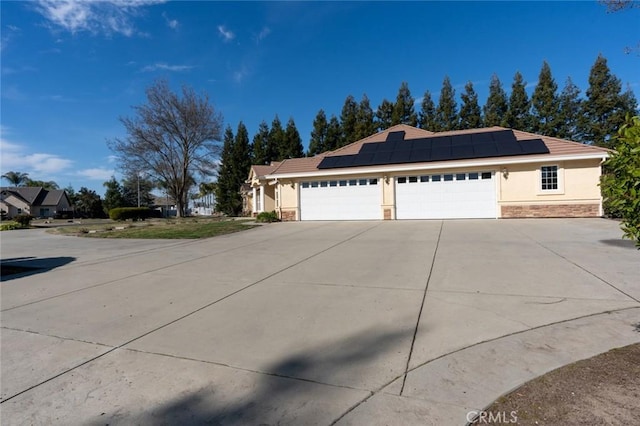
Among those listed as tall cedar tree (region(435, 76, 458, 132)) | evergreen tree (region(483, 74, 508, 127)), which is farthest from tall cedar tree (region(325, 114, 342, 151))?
evergreen tree (region(483, 74, 508, 127))

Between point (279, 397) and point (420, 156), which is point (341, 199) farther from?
point (279, 397)

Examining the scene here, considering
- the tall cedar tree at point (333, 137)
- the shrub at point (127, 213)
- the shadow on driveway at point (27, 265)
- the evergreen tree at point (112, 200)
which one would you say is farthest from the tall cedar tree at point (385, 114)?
the evergreen tree at point (112, 200)

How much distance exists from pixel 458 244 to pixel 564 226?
20.5ft

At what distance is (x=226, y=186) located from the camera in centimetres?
4188

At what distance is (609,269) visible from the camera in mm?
6051

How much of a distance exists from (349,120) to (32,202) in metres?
57.5

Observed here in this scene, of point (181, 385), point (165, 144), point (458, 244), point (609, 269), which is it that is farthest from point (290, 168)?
point (165, 144)

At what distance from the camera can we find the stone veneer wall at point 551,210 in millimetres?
15250

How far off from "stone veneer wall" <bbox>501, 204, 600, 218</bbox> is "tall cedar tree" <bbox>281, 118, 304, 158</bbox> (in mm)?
27270

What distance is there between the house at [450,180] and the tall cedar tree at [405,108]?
15325 millimetres

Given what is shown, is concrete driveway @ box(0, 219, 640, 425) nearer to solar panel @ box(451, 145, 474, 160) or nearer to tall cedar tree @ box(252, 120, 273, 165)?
solar panel @ box(451, 145, 474, 160)

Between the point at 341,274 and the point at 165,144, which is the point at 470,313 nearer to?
the point at 341,274

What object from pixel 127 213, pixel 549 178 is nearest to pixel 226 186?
pixel 127 213

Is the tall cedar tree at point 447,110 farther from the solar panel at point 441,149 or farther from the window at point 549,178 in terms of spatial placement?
the window at point 549,178
